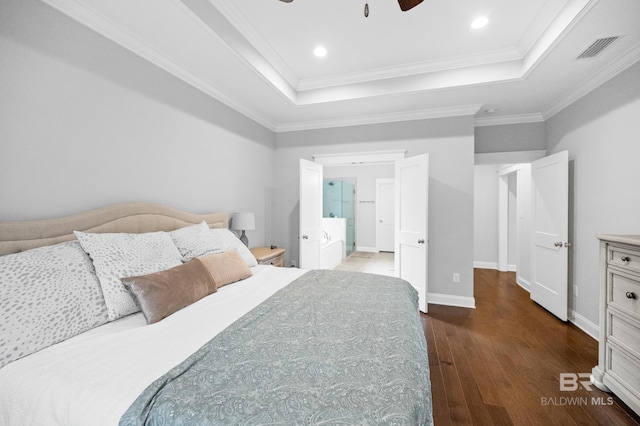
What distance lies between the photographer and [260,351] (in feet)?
3.63

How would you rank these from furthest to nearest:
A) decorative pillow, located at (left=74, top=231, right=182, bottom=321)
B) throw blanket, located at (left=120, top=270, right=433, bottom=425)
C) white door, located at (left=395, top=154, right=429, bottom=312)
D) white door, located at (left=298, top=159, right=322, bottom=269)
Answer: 1. white door, located at (left=298, top=159, right=322, bottom=269)
2. white door, located at (left=395, top=154, right=429, bottom=312)
3. decorative pillow, located at (left=74, top=231, right=182, bottom=321)
4. throw blanket, located at (left=120, top=270, right=433, bottom=425)

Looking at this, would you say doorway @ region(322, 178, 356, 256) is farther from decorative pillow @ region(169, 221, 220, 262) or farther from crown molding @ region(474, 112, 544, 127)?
decorative pillow @ region(169, 221, 220, 262)

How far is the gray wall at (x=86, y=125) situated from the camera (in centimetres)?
151

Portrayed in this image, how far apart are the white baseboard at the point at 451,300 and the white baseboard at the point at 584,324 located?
986mm

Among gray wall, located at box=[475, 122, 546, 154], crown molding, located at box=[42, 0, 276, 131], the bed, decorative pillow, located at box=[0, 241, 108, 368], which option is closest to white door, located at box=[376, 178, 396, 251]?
gray wall, located at box=[475, 122, 546, 154]

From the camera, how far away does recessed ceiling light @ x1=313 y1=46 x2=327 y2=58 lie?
2.71 m

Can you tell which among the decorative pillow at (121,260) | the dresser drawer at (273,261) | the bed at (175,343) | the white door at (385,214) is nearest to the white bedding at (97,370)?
the bed at (175,343)

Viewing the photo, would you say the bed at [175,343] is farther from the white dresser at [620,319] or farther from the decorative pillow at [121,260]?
the white dresser at [620,319]

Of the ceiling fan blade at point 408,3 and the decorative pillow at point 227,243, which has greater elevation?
the ceiling fan blade at point 408,3

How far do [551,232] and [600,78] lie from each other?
1.71 m

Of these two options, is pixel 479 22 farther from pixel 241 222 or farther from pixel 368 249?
pixel 368 249

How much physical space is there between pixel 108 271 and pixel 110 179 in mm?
877

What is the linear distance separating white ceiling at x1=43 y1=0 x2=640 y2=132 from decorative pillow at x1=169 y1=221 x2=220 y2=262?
1488 millimetres

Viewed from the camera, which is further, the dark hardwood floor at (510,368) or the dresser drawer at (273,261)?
the dresser drawer at (273,261)
